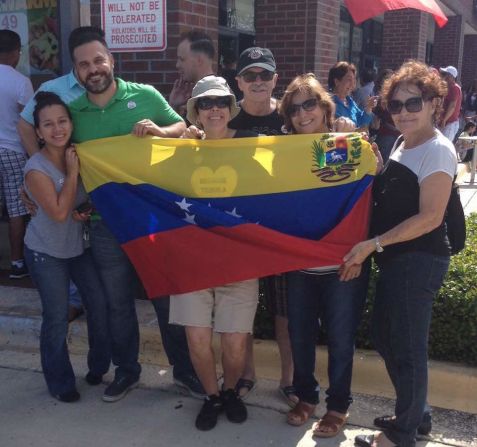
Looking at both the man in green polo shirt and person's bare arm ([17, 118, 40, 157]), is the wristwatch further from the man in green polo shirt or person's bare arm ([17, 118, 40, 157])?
person's bare arm ([17, 118, 40, 157])

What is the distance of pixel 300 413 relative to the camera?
3.27 m

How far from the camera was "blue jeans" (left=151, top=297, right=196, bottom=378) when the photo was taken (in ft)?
11.6

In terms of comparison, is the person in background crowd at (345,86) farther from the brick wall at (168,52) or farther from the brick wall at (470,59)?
the brick wall at (470,59)

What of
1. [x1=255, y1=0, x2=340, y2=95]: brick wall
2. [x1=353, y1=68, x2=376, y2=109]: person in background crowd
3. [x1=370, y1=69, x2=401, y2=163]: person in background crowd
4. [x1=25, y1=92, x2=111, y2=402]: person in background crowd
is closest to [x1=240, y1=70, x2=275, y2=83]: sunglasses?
[x1=25, y1=92, x2=111, y2=402]: person in background crowd

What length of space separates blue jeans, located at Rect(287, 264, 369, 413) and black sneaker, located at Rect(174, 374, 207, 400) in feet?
2.14

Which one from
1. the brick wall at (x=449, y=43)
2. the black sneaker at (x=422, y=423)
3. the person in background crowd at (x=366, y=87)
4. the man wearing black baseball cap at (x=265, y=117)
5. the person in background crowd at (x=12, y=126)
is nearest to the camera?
the black sneaker at (x=422, y=423)

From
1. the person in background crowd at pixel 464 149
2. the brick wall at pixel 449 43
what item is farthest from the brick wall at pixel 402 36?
the brick wall at pixel 449 43

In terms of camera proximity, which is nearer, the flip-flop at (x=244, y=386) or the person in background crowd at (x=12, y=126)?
the flip-flop at (x=244, y=386)

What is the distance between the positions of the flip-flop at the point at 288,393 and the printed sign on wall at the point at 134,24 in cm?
262

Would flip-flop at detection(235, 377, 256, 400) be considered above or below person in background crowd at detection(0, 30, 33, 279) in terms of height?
below

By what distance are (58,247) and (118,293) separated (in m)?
0.42

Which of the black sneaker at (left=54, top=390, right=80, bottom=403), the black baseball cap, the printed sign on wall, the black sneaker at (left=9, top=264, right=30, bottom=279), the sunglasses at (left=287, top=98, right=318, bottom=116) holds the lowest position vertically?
the black sneaker at (left=54, top=390, right=80, bottom=403)

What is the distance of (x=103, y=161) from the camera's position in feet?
10.5

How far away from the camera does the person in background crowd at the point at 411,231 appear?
8.54 ft
